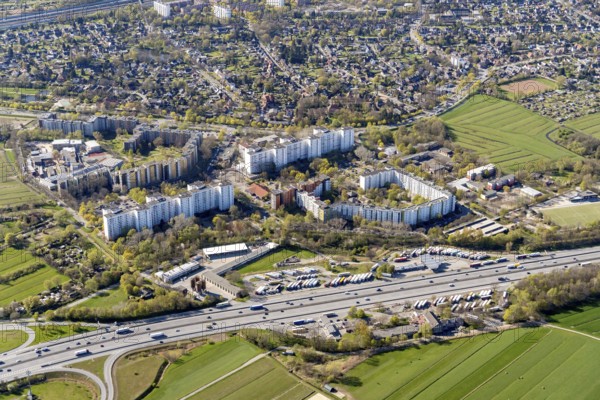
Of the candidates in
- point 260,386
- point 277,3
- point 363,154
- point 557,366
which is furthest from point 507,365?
point 277,3

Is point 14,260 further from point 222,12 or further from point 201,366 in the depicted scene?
point 222,12

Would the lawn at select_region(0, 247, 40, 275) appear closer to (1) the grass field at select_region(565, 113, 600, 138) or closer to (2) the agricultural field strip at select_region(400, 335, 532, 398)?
(2) the agricultural field strip at select_region(400, 335, 532, 398)

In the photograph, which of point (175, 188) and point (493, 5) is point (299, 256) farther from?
point (493, 5)

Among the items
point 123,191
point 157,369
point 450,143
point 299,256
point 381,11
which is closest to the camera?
point 157,369

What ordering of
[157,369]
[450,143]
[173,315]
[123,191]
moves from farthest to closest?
[450,143] < [123,191] < [173,315] < [157,369]

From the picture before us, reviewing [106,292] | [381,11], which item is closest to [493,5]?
[381,11]

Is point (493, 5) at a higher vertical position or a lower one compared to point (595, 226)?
higher

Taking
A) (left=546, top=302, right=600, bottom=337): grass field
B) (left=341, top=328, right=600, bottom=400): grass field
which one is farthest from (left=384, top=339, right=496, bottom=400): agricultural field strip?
(left=546, top=302, right=600, bottom=337): grass field
